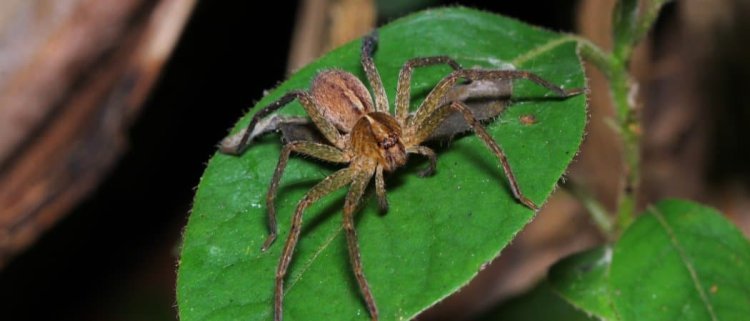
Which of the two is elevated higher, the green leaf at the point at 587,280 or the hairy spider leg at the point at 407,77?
the hairy spider leg at the point at 407,77

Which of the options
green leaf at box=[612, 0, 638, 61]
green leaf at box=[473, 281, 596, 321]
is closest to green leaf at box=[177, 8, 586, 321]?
green leaf at box=[612, 0, 638, 61]

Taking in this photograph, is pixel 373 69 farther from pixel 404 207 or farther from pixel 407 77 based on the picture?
pixel 404 207

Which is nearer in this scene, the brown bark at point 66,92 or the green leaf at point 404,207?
the green leaf at point 404,207

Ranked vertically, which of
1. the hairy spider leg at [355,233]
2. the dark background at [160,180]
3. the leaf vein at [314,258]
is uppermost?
the hairy spider leg at [355,233]

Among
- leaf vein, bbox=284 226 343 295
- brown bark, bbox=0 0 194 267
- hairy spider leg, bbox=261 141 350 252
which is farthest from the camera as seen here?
brown bark, bbox=0 0 194 267

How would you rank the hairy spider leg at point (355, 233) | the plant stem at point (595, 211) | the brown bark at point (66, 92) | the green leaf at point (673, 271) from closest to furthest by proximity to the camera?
the hairy spider leg at point (355, 233)
the green leaf at point (673, 271)
the plant stem at point (595, 211)
the brown bark at point (66, 92)

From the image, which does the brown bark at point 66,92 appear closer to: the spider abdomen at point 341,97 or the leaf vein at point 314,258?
the spider abdomen at point 341,97

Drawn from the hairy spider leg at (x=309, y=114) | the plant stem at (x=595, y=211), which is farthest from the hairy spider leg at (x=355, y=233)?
the plant stem at (x=595, y=211)

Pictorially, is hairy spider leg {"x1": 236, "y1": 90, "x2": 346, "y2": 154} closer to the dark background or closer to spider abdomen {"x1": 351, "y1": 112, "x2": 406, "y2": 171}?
spider abdomen {"x1": 351, "y1": 112, "x2": 406, "y2": 171}
